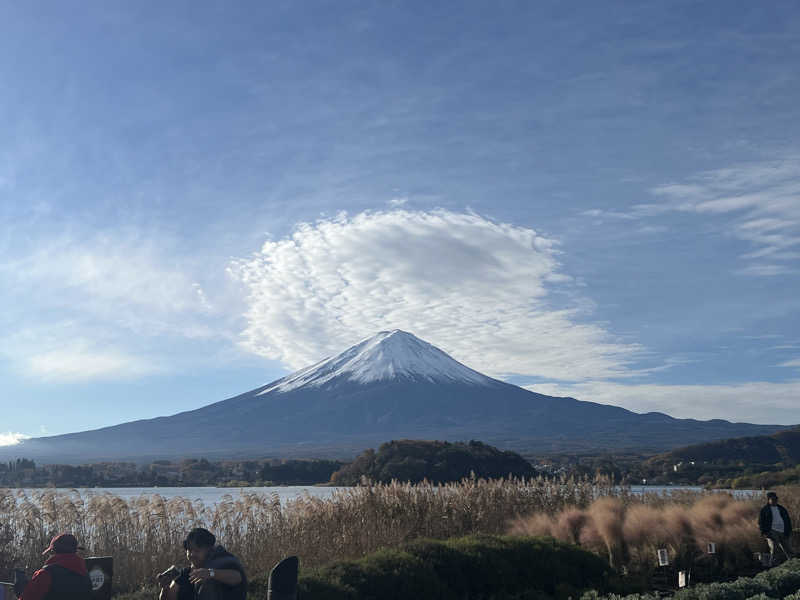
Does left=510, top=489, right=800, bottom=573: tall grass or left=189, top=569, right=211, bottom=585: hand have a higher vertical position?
left=189, top=569, right=211, bottom=585: hand

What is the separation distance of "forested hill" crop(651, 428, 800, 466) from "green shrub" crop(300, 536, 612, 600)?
5793cm

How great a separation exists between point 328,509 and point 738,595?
7384 mm

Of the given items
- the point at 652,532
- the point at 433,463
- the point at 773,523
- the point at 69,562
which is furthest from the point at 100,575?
the point at 433,463

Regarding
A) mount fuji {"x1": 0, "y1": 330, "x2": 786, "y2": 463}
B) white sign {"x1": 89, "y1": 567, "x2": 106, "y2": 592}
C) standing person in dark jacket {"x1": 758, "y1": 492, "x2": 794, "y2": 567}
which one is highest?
mount fuji {"x1": 0, "y1": 330, "x2": 786, "y2": 463}

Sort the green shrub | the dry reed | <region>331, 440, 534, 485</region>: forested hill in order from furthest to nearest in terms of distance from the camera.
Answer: <region>331, 440, 534, 485</region>: forested hill
the dry reed
the green shrub

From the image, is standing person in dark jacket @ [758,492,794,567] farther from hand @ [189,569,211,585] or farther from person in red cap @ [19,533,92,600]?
person in red cap @ [19,533,92,600]

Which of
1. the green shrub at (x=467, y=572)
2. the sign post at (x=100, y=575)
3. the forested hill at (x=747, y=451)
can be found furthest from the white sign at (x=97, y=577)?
the forested hill at (x=747, y=451)

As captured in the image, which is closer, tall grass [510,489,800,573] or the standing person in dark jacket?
the standing person in dark jacket

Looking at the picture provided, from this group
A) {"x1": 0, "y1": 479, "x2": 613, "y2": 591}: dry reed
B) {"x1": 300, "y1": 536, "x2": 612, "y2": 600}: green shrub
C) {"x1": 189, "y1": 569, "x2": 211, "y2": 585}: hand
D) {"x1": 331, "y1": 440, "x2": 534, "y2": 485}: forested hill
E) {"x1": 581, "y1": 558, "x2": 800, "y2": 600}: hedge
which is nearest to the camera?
{"x1": 189, "y1": 569, "x2": 211, "y2": 585}: hand

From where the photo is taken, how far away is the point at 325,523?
1508cm

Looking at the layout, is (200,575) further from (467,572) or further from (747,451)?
(747,451)

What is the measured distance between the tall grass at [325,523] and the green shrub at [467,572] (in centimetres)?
160

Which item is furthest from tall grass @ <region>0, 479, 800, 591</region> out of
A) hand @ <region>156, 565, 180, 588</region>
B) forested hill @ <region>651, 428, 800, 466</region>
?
forested hill @ <region>651, 428, 800, 466</region>

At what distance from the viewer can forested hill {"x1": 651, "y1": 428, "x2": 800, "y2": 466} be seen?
7162cm
